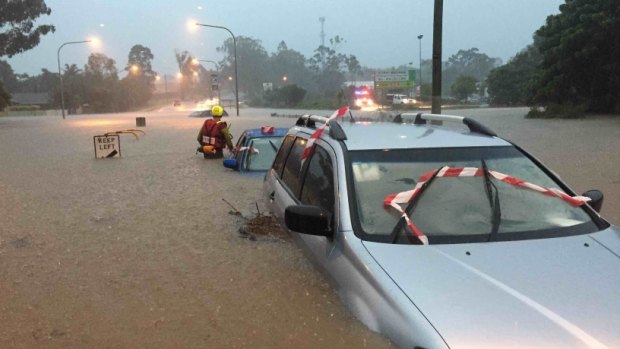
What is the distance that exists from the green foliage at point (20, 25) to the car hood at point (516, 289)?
4882 centimetres

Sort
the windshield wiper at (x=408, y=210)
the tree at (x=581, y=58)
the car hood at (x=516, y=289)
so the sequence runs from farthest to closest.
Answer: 1. the tree at (x=581, y=58)
2. the windshield wiper at (x=408, y=210)
3. the car hood at (x=516, y=289)

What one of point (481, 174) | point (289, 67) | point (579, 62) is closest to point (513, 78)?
point (579, 62)

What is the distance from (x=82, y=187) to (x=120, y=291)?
20.4ft

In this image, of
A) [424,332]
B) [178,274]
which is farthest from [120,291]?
[424,332]

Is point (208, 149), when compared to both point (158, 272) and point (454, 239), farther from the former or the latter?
point (454, 239)

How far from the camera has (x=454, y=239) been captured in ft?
9.78

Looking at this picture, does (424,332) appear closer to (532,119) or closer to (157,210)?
(157,210)

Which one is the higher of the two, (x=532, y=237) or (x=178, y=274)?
(x=532, y=237)

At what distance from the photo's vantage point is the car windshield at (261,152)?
9.85 metres

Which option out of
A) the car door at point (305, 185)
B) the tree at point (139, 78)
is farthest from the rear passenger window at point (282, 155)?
the tree at point (139, 78)

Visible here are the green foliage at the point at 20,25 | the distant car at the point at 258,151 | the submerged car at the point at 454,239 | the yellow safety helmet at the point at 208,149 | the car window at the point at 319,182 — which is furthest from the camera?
the green foliage at the point at 20,25

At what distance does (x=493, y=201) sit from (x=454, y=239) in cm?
51

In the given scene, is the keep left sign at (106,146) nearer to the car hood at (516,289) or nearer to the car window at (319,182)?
the car window at (319,182)

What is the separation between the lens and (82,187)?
10.0 meters
